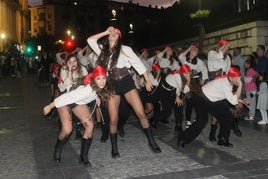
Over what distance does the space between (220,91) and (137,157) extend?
1.81m

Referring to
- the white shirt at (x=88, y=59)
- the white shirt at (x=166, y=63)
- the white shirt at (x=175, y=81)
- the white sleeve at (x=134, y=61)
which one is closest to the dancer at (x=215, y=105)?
the white shirt at (x=175, y=81)

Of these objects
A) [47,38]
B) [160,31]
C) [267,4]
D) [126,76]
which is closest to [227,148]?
[126,76]

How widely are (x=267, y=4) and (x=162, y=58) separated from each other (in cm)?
1013

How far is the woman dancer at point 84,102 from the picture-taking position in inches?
252

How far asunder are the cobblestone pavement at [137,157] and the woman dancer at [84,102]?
351mm

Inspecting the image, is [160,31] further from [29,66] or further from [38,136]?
[38,136]

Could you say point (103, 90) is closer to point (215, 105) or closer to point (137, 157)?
point (137, 157)

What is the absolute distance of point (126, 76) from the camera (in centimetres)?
706

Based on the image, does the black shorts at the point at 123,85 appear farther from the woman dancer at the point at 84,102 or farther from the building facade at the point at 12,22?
the building facade at the point at 12,22

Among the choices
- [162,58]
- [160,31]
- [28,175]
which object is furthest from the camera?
[160,31]

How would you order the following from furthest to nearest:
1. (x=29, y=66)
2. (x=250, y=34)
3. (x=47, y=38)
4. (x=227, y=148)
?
1. (x=47, y=38)
2. (x=29, y=66)
3. (x=250, y=34)
4. (x=227, y=148)

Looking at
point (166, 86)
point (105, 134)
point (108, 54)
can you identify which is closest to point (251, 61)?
point (166, 86)

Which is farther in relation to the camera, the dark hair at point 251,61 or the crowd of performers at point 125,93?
the dark hair at point 251,61

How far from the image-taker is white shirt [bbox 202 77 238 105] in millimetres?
7207
